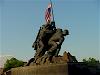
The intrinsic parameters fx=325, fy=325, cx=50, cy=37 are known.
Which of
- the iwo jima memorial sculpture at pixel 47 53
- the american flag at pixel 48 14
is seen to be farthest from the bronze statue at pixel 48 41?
the american flag at pixel 48 14

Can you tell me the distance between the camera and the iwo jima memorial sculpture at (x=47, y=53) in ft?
46.4

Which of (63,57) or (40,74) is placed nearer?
(40,74)

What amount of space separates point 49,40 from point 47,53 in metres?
0.75

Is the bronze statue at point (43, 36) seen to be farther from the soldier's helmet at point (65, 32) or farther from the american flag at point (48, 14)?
the american flag at point (48, 14)

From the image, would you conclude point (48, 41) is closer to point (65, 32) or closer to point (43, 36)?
point (43, 36)

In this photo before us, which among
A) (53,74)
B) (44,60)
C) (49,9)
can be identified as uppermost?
(49,9)

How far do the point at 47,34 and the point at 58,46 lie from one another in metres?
1.19

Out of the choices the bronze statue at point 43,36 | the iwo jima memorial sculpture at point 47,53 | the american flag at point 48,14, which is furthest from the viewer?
the american flag at point 48,14

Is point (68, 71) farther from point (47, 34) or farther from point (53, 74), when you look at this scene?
point (47, 34)

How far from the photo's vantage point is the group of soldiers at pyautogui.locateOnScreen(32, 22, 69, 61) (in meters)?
15.4

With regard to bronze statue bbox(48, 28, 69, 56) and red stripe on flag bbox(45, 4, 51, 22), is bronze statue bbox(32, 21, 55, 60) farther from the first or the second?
red stripe on flag bbox(45, 4, 51, 22)

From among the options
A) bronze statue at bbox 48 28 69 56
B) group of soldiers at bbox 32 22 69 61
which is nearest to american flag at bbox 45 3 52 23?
group of soldiers at bbox 32 22 69 61

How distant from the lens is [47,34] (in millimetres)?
16234

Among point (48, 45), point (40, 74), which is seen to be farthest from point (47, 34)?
point (40, 74)
